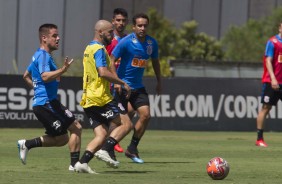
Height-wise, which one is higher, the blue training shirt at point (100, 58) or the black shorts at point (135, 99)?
the blue training shirt at point (100, 58)

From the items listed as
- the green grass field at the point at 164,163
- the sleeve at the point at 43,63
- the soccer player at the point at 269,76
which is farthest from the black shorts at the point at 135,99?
the soccer player at the point at 269,76

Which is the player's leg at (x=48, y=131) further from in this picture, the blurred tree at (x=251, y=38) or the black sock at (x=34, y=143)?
the blurred tree at (x=251, y=38)

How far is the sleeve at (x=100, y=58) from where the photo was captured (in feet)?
42.2

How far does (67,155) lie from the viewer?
16203 millimetres

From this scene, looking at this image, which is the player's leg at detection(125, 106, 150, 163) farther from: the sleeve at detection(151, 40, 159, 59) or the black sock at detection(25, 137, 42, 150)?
the black sock at detection(25, 137, 42, 150)

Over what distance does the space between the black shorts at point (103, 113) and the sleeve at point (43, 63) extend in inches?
33.1

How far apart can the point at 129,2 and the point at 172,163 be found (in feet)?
103

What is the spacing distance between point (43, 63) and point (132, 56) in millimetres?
2807

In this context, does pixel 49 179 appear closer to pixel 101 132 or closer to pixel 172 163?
pixel 101 132

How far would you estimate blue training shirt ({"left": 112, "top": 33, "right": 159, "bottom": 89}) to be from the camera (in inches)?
600

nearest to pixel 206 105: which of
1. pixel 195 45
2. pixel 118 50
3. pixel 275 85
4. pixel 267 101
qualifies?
pixel 267 101

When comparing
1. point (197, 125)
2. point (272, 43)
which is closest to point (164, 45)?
point (197, 125)

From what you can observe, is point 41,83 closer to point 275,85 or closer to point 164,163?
point 164,163

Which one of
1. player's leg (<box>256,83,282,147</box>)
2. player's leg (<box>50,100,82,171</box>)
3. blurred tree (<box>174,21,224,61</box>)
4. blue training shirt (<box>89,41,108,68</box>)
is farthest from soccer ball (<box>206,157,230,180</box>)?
blurred tree (<box>174,21,224,61</box>)
